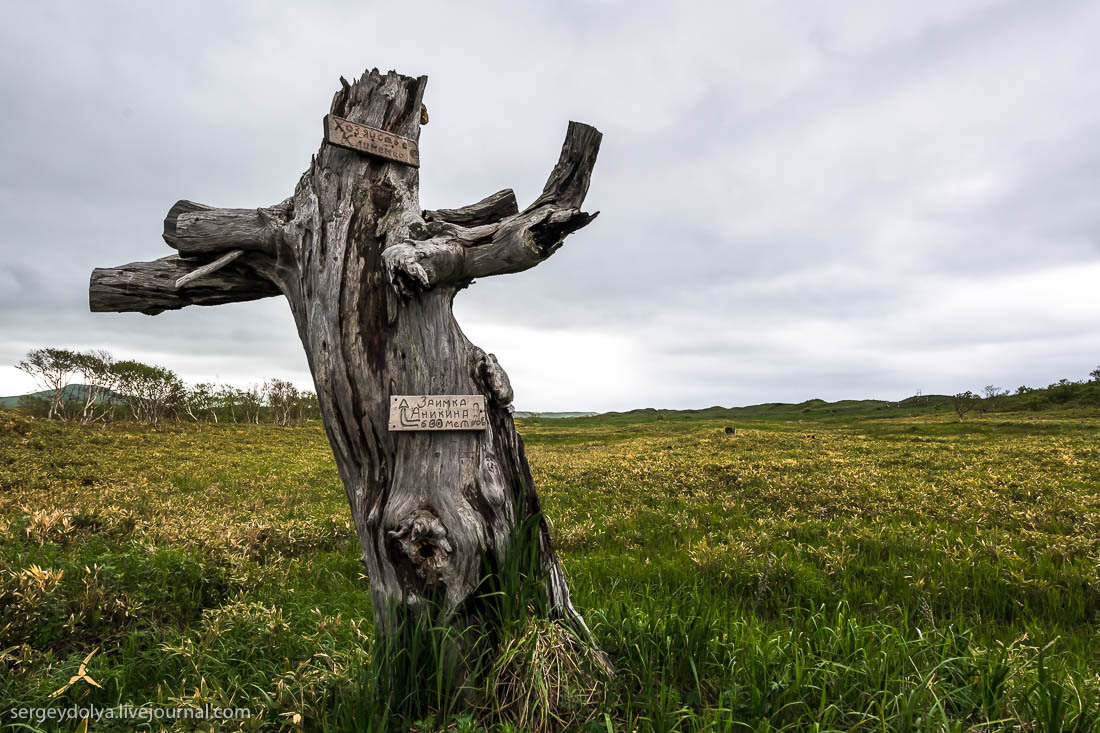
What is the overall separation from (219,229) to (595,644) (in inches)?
188

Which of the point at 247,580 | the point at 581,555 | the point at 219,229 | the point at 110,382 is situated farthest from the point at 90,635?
the point at 110,382

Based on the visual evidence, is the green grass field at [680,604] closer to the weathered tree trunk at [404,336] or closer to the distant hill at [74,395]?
the weathered tree trunk at [404,336]

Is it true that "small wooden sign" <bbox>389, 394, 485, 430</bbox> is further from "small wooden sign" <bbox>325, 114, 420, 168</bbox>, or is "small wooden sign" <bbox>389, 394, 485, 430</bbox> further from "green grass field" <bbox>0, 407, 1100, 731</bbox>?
"small wooden sign" <bbox>325, 114, 420, 168</bbox>

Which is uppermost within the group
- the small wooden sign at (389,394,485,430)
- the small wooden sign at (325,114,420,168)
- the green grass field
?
the small wooden sign at (325,114,420,168)

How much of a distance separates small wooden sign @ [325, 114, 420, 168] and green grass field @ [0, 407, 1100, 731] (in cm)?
390

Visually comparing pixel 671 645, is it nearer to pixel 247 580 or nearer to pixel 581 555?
pixel 581 555

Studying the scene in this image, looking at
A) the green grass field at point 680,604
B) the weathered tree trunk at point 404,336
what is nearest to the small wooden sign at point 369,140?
the weathered tree trunk at point 404,336

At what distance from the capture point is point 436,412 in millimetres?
3643

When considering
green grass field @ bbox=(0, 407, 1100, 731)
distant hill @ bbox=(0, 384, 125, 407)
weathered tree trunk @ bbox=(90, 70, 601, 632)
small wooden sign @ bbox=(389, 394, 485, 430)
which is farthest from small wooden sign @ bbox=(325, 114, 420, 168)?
distant hill @ bbox=(0, 384, 125, 407)

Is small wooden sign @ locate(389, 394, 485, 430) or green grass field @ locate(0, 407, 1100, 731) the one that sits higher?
small wooden sign @ locate(389, 394, 485, 430)

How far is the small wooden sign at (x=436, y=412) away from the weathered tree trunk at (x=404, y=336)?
10 cm

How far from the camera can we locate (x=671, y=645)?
353 centimetres

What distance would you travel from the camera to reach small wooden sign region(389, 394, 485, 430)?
3629 millimetres

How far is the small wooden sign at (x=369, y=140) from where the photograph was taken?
157 inches
